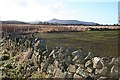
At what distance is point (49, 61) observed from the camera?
1620 centimetres

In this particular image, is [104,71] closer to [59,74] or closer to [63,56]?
[59,74]

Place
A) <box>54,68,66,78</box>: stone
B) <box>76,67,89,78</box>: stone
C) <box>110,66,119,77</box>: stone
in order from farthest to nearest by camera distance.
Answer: <box>54,68,66,78</box>: stone, <box>76,67,89,78</box>: stone, <box>110,66,119,77</box>: stone

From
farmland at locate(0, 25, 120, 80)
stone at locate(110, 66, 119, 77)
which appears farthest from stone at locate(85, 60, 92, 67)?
stone at locate(110, 66, 119, 77)

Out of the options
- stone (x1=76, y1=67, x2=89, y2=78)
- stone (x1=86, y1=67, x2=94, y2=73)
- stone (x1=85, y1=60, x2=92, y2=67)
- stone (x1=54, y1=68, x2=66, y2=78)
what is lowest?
stone (x1=54, y1=68, x2=66, y2=78)

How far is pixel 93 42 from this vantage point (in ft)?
59.6

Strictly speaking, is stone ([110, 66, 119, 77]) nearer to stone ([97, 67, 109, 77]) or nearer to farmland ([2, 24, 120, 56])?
→ stone ([97, 67, 109, 77])

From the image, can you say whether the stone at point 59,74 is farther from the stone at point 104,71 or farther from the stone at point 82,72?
the stone at point 104,71

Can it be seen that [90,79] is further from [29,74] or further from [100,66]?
[29,74]

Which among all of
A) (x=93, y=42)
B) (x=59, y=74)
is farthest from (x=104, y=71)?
(x=93, y=42)

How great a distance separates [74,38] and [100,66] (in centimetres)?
747

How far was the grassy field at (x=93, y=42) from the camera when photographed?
1578cm

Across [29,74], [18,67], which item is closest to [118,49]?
[29,74]

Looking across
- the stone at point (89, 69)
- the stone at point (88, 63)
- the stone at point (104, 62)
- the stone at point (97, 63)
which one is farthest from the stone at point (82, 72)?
the stone at point (104, 62)

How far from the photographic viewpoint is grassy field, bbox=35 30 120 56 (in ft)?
51.8
